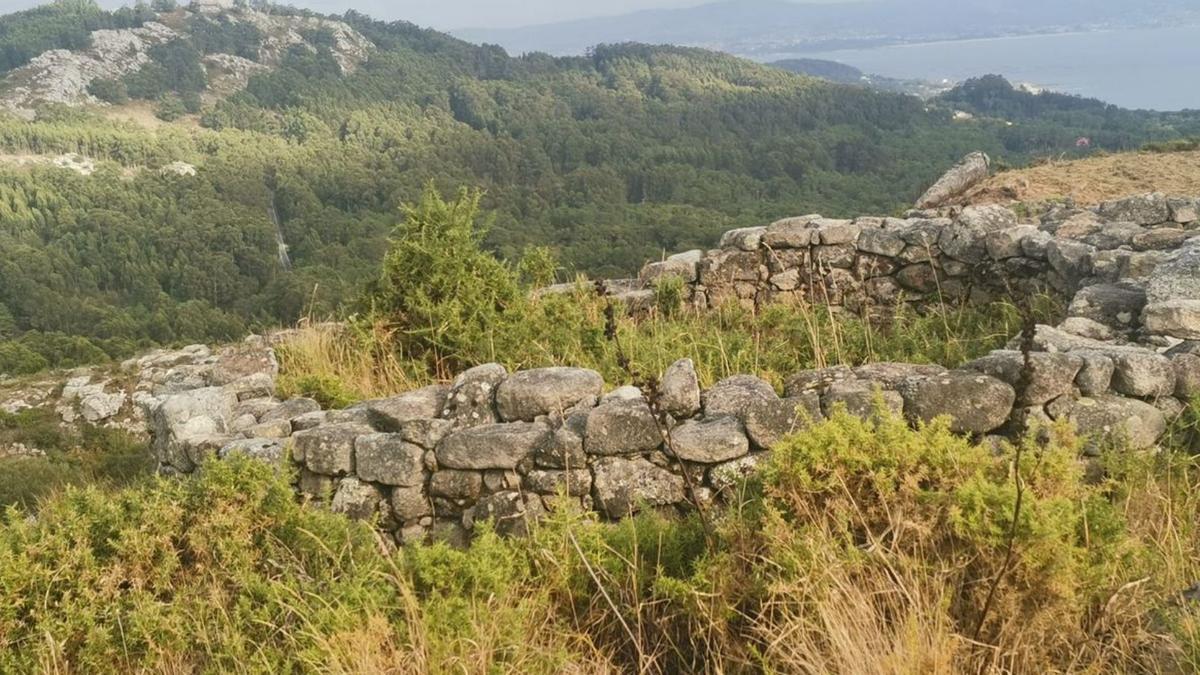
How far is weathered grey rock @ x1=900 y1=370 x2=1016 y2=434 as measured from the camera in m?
3.95

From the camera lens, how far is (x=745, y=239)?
8.93 meters

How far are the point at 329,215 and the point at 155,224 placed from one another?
18.4m

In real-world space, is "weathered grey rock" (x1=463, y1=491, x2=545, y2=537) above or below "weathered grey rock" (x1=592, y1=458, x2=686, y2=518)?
below

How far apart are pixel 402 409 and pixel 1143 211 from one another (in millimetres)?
8670

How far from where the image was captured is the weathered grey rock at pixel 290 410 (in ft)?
16.8

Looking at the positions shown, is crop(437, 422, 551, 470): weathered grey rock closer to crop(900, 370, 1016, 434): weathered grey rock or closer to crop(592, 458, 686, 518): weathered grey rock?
crop(592, 458, 686, 518): weathered grey rock

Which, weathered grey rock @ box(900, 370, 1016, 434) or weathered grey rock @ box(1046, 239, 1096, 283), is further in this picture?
weathered grey rock @ box(1046, 239, 1096, 283)

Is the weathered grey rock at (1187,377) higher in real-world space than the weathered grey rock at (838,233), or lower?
higher

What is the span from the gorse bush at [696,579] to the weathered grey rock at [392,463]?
19.5 inches

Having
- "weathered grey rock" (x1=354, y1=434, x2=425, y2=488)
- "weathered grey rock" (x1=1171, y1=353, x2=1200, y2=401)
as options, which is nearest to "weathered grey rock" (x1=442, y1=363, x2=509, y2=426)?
"weathered grey rock" (x1=354, y1=434, x2=425, y2=488)

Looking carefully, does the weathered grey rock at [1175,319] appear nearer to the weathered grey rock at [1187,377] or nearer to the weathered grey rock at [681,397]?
the weathered grey rock at [1187,377]

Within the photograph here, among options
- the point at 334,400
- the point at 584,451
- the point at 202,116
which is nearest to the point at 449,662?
the point at 584,451

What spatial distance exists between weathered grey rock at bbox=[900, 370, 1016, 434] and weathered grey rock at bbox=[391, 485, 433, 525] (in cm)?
248

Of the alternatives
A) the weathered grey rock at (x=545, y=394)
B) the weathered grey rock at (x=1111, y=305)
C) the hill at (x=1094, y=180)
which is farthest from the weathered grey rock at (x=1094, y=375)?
the hill at (x=1094, y=180)
